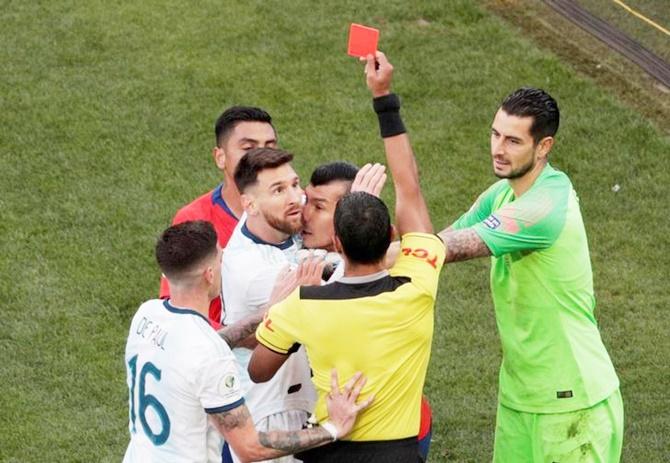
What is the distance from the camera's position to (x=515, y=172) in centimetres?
674

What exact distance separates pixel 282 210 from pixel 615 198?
20.6ft

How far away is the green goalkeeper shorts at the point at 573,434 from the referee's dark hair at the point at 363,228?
5.43ft

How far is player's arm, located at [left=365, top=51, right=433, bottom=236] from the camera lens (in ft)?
20.6

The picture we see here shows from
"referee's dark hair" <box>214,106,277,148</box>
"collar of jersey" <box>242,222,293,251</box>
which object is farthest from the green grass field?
"collar of jersey" <box>242,222,293,251</box>

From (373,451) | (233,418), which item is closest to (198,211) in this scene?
(233,418)

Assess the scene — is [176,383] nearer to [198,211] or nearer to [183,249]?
[183,249]

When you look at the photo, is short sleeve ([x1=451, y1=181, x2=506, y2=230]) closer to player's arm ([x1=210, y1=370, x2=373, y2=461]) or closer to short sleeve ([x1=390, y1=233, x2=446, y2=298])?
short sleeve ([x1=390, y1=233, x2=446, y2=298])

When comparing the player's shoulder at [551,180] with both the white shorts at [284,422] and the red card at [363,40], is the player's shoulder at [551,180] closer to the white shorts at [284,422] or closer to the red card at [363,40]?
the red card at [363,40]

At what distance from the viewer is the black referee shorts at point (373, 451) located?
236 inches

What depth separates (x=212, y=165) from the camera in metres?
12.8

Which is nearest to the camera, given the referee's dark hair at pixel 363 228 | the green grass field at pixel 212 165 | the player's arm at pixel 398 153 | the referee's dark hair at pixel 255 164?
the referee's dark hair at pixel 363 228

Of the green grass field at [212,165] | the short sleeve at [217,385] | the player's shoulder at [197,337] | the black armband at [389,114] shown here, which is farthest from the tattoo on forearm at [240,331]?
the green grass field at [212,165]

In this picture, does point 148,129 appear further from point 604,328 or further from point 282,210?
point 282,210

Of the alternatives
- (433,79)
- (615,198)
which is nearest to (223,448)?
(615,198)
